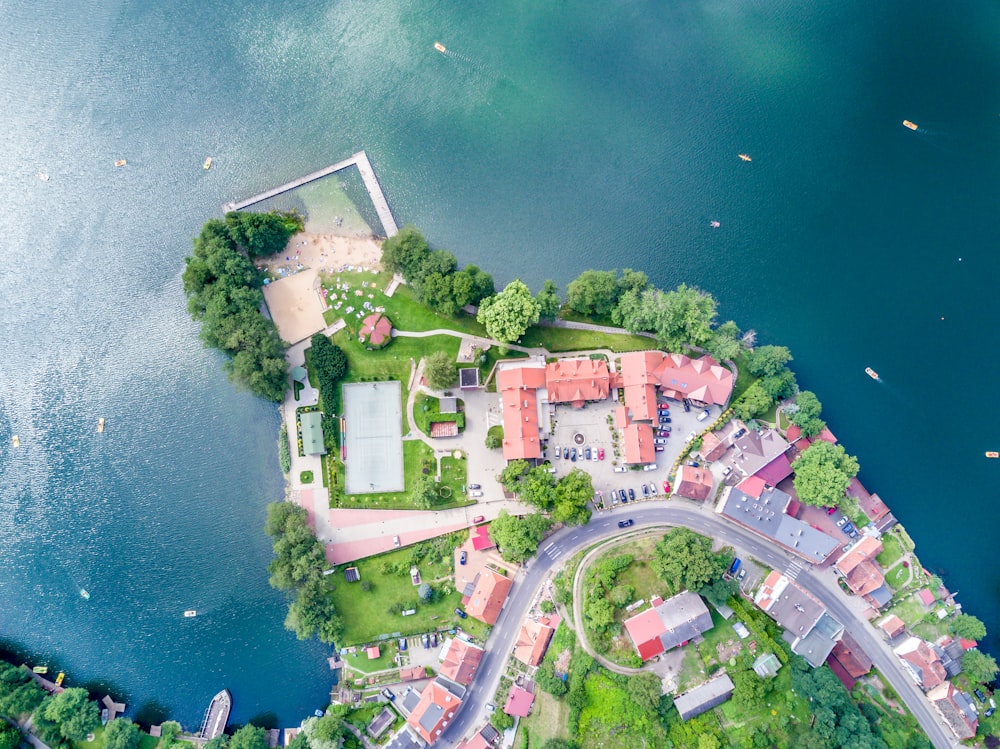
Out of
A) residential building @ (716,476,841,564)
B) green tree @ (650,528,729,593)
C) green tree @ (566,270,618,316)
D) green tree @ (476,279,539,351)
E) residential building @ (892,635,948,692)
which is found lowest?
residential building @ (892,635,948,692)

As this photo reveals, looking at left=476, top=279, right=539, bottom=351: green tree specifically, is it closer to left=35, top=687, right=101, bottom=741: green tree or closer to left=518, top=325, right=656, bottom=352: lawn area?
left=518, top=325, right=656, bottom=352: lawn area

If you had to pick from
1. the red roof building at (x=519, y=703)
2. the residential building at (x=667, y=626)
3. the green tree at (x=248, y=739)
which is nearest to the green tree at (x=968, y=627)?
the residential building at (x=667, y=626)

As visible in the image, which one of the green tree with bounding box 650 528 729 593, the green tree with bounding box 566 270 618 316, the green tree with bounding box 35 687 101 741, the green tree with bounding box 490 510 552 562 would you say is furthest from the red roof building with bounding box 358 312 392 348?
the green tree with bounding box 35 687 101 741

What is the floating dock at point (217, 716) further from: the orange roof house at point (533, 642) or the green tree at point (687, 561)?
the green tree at point (687, 561)

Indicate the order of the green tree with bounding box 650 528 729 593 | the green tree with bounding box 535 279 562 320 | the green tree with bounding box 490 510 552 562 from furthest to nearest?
the green tree with bounding box 535 279 562 320 → the green tree with bounding box 490 510 552 562 → the green tree with bounding box 650 528 729 593

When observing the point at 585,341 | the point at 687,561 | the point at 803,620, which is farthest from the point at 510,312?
the point at 803,620

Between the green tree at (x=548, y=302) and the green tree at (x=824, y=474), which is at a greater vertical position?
the green tree at (x=548, y=302)
